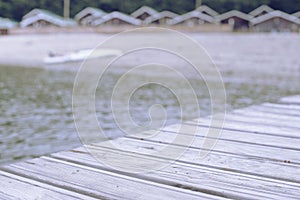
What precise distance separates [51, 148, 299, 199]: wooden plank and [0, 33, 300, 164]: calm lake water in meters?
1.70

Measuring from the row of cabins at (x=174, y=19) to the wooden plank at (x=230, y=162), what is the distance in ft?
41.8

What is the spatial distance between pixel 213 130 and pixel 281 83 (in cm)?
602

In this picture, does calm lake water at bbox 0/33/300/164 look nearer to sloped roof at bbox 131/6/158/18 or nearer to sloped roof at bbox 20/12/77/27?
sloped roof at bbox 131/6/158/18

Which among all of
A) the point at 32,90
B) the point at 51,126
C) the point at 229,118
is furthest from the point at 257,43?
the point at 229,118

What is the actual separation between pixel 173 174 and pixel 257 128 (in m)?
0.69

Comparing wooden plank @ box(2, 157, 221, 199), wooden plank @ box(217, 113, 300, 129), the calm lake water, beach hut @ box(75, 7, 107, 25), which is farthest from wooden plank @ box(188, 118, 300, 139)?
beach hut @ box(75, 7, 107, 25)

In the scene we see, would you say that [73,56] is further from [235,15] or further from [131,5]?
[131,5]

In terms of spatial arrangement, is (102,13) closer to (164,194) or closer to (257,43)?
(257,43)

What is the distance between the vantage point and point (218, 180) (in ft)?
3.85

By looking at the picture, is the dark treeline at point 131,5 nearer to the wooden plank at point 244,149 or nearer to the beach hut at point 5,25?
the beach hut at point 5,25

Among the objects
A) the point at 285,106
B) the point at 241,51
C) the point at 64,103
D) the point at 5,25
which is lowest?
the point at 64,103

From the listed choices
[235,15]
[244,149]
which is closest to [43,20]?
[235,15]

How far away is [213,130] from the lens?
1.79 metres

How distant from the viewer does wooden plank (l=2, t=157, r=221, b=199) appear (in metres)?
1.07
